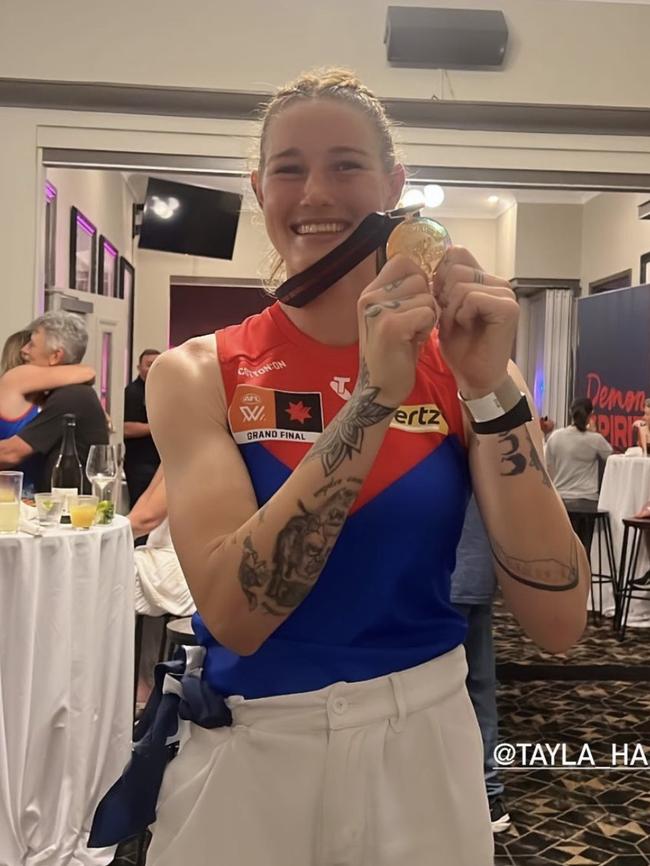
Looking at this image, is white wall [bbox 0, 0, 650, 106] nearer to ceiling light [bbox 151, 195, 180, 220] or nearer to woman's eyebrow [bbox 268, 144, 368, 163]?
ceiling light [bbox 151, 195, 180, 220]

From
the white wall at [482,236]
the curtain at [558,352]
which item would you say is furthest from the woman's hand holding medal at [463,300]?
the white wall at [482,236]

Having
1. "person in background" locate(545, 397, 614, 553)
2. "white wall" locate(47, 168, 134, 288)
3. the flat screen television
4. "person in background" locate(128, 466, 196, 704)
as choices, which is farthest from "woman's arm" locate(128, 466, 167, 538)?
"person in background" locate(545, 397, 614, 553)

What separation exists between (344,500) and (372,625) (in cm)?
13

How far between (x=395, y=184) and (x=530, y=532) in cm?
37

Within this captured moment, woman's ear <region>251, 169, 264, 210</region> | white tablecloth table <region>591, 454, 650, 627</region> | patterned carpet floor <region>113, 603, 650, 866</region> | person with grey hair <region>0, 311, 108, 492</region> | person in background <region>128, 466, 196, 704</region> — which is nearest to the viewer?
woman's ear <region>251, 169, 264, 210</region>

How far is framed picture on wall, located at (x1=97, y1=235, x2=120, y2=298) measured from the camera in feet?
20.2

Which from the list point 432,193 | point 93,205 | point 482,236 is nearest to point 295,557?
point 432,193

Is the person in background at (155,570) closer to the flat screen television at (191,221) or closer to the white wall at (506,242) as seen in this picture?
the flat screen television at (191,221)

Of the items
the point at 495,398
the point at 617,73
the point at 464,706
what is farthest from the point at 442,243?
the point at 617,73

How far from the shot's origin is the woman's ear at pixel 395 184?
0.88m

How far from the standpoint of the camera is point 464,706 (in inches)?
33.9

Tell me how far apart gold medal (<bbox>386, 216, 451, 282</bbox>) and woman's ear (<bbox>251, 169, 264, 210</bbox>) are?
0.63ft

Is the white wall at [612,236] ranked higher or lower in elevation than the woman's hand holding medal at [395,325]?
higher

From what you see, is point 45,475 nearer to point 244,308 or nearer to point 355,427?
point 355,427
